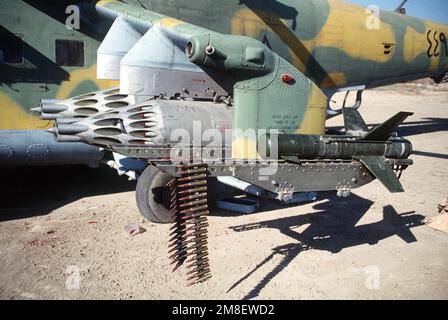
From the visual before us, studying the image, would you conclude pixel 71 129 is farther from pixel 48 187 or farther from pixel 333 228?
pixel 333 228

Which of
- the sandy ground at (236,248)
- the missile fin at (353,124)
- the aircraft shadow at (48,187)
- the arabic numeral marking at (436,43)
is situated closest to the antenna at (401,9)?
the arabic numeral marking at (436,43)

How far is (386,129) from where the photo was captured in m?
5.52

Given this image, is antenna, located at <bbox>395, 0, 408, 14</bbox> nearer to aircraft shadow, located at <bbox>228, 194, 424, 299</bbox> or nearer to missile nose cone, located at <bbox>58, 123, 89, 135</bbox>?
aircraft shadow, located at <bbox>228, 194, 424, 299</bbox>

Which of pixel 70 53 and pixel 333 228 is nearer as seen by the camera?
pixel 333 228

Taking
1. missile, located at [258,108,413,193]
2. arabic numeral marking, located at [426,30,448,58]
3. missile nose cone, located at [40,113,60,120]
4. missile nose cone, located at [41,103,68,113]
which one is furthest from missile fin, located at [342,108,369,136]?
arabic numeral marking, located at [426,30,448,58]

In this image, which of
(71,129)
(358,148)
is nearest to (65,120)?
(71,129)

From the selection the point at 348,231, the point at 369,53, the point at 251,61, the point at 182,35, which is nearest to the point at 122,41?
the point at 182,35

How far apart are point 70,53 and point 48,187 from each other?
2.95 meters

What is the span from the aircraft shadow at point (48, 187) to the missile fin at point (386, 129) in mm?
5089

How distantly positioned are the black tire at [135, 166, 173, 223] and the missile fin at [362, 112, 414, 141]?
320 centimetres

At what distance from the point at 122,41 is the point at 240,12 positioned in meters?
2.60

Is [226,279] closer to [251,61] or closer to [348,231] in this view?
[348,231]

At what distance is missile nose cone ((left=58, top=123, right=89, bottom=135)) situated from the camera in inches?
225

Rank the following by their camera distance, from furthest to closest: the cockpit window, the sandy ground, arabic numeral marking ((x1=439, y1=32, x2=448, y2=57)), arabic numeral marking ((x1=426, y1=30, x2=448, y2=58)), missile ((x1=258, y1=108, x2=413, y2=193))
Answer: arabic numeral marking ((x1=439, y1=32, x2=448, y2=57)) → arabic numeral marking ((x1=426, y1=30, x2=448, y2=58)) → the cockpit window → missile ((x1=258, y1=108, x2=413, y2=193)) → the sandy ground
